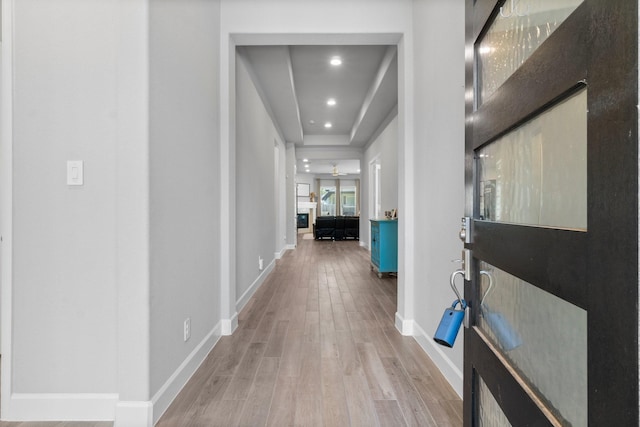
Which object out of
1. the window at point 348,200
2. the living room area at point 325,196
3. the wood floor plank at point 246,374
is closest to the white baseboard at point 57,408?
the wood floor plank at point 246,374

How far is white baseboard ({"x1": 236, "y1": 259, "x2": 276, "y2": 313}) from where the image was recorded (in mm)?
3066

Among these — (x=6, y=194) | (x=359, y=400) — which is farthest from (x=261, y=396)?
(x=6, y=194)

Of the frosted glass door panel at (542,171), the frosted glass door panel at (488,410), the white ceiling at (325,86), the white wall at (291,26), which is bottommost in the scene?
A: the frosted glass door panel at (488,410)

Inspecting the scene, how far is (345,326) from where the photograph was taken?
2.67m

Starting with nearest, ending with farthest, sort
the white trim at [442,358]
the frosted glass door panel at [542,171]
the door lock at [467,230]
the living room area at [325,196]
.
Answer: the frosted glass door panel at [542,171], the door lock at [467,230], the white trim at [442,358], the living room area at [325,196]

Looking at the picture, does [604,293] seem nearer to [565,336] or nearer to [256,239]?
[565,336]

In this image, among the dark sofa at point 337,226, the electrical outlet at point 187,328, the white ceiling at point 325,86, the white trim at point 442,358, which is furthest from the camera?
the dark sofa at point 337,226

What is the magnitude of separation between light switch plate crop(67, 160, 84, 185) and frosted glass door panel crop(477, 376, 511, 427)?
1.78m

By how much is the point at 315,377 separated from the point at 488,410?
1.09 metres

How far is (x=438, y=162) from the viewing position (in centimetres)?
200

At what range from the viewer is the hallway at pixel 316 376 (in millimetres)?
1515

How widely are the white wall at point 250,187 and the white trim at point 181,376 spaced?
32.0 inches

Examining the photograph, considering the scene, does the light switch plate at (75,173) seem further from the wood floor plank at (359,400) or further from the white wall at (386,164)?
the white wall at (386,164)

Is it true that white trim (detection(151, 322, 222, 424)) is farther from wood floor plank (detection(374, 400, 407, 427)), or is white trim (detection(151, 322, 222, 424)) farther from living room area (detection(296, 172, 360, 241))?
living room area (detection(296, 172, 360, 241))
